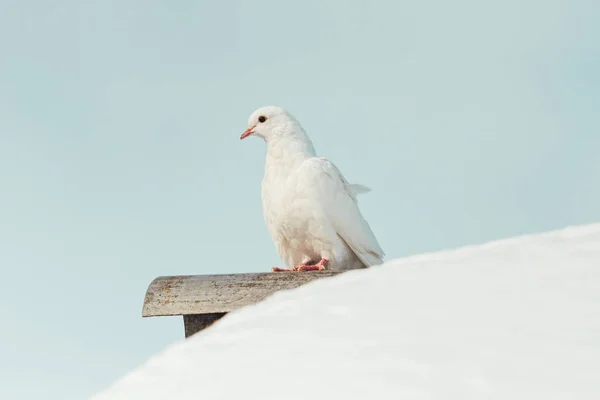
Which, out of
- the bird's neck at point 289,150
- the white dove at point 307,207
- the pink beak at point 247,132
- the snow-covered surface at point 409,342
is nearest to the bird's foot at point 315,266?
the white dove at point 307,207

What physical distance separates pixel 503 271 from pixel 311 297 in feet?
1.08

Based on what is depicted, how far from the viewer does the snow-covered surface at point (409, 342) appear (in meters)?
0.95

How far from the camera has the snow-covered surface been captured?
948 millimetres

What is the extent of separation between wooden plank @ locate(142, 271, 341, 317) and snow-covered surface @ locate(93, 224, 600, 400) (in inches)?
112

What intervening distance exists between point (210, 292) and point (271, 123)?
11.0ft

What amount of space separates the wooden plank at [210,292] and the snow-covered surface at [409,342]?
2843mm

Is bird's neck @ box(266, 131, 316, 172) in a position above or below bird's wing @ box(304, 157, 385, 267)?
above

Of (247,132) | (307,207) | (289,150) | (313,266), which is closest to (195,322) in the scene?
(313,266)

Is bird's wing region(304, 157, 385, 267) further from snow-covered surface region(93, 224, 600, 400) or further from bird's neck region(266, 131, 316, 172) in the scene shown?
snow-covered surface region(93, 224, 600, 400)

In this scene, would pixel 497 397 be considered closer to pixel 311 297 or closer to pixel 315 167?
pixel 311 297

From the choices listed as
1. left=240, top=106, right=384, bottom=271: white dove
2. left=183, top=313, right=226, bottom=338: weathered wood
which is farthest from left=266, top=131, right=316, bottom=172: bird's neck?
left=183, top=313, right=226, bottom=338: weathered wood

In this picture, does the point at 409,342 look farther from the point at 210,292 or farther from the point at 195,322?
the point at 195,322

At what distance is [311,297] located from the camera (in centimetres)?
121

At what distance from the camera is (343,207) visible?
22.7 ft
